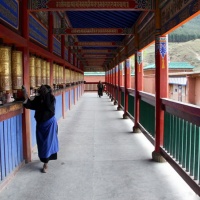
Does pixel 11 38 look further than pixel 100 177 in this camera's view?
No

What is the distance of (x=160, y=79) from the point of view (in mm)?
5160

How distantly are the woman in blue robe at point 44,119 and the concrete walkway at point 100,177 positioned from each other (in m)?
0.31

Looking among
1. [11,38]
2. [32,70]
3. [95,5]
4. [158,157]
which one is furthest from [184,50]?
[11,38]

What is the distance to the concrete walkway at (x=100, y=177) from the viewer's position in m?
3.58

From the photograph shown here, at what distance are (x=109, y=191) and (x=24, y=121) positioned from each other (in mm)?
2002

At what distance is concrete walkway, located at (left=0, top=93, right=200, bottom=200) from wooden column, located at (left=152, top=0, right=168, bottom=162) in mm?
396

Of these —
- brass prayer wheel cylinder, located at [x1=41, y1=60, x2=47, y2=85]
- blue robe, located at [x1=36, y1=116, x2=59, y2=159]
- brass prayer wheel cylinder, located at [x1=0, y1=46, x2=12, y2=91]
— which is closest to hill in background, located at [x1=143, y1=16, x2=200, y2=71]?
brass prayer wheel cylinder, located at [x1=41, y1=60, x2=47, y2=85]

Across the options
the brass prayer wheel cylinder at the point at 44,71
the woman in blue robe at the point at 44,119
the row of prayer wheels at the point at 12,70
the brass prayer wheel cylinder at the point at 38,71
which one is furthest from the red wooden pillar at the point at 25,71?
the brass prayer wheel cylinder at the point at 44,71

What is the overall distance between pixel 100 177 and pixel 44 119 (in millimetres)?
1225

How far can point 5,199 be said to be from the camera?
11.4 ft

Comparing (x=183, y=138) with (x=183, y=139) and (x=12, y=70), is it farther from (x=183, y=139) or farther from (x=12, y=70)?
(x=12, y=70)

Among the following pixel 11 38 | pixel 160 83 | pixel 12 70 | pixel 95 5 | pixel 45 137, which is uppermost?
pixel 95 5

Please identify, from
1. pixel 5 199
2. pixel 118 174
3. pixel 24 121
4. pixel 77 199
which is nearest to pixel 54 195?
pixel 77 199

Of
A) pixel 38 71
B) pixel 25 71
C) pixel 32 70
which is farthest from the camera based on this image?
pixel 38 71
